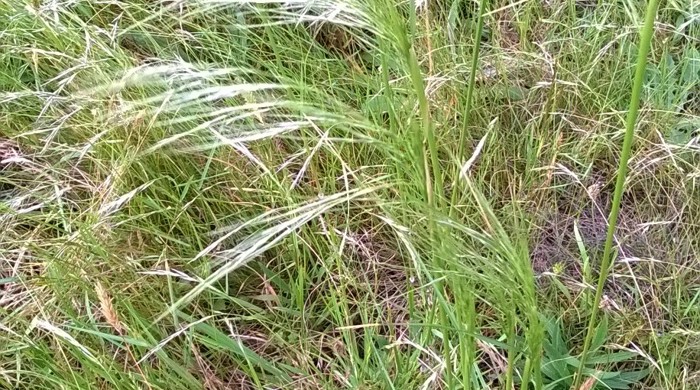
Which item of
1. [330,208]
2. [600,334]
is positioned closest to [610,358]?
[600,334]

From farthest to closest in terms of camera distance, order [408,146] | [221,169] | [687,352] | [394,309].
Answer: [221,169], [394,309], [687,352], [408,146]

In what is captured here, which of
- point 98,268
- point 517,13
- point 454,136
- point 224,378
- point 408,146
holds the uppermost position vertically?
point 408,146

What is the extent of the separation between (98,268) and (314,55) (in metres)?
0.53

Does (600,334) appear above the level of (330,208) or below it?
below

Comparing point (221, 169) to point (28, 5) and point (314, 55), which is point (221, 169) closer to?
point (314, 55)

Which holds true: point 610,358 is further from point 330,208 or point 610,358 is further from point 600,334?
point 330,208

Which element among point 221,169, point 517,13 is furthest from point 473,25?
point 221,169

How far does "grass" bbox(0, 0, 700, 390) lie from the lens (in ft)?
3.26

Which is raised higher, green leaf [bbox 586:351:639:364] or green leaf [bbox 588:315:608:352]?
green leaf [bbox 588:315:608:352]

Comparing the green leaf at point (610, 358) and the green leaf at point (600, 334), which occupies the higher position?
the green leaf at point (600, 334)

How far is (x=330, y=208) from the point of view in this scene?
922 mm

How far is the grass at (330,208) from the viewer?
0.99 metres

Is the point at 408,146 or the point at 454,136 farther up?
the point at 408,146

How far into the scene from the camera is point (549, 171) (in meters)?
1.14
